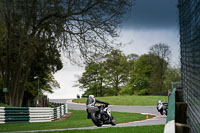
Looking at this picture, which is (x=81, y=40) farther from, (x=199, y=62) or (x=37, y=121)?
(x=199, y=62)

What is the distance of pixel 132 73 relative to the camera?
88.8 m

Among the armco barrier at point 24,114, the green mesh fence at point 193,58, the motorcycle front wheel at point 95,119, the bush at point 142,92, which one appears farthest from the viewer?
the bush at point 142,92

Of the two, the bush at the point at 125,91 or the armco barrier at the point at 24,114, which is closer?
the armco barrier at the point at 24,114

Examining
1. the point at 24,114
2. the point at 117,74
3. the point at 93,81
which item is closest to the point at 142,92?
the point at 117,74

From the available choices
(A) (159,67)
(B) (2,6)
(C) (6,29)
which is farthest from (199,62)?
(A) (159,67)

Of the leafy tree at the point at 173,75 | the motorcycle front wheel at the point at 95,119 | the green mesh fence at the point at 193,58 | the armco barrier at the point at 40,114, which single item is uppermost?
the leafy tree at the point at 173,75

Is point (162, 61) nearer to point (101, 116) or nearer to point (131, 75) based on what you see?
point (131, 75)

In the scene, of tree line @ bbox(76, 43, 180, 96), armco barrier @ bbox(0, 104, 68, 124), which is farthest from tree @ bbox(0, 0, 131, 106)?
tree line @ bbox(76, 43, 180, 96)

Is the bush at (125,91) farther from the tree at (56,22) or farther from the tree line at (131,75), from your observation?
the tree at (56,22)

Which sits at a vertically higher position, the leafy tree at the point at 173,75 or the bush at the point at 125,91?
the leafy tree at the point at 173,75

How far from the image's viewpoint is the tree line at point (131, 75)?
81.1 metres

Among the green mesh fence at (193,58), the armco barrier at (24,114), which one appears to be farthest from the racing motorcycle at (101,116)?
the armco barrier at (24,114)

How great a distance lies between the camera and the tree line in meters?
81.1

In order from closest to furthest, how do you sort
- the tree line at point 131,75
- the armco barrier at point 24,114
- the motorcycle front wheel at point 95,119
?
the motorcycle front wheel at point 95,119
the armco barrier at point 24,114
the tree line at point 131,75
